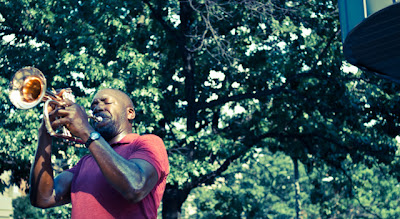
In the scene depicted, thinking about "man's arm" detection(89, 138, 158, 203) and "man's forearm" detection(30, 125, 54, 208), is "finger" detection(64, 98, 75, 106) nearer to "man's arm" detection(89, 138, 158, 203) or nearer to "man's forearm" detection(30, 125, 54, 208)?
"man's arm" detection(89, 138, 158, 203)

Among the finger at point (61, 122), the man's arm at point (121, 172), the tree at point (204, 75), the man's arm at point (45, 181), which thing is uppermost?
the tree at point (204, 75)

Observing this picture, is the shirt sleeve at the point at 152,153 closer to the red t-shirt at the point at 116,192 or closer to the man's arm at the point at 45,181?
the red t-shirt at the point at 116,192

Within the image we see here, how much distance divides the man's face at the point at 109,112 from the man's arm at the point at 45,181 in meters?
0.31

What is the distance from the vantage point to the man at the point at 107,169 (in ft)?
8.86

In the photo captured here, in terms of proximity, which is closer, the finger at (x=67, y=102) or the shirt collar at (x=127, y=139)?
the finger at (x=67, y=102)

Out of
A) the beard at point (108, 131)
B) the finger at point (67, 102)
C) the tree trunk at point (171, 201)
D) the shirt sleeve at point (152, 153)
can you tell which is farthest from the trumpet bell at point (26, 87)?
the tree trunk at point (171, 201)

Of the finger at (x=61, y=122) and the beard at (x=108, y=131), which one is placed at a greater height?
the beard at (x=108, y=131)

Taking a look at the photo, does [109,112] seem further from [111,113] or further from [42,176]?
[42,176]

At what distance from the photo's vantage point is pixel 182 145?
13781mm

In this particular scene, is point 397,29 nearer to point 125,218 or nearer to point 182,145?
point 182,145

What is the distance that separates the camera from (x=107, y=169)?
2662 mm

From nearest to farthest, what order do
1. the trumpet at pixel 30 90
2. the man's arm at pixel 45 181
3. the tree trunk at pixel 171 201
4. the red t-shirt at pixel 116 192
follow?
the red t-shirt at pixel 116 192, the trumpet at pixel 30 90, the man's arm at pixel 45 181, the tree trunk at pixel 171 201

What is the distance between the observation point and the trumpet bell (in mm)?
3129

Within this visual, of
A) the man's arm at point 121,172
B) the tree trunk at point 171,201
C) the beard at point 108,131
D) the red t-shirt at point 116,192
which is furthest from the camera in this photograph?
the tree trunk at point 171,201
